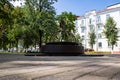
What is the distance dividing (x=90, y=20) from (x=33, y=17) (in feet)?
136

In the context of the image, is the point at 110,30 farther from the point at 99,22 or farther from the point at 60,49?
the point at 60,49

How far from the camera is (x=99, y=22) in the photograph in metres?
80.6

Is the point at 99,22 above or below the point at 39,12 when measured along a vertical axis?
above

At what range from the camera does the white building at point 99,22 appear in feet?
243

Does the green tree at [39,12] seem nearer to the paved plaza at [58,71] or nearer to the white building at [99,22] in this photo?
the white building at [99,22]

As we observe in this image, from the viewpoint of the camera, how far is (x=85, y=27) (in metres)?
87.2

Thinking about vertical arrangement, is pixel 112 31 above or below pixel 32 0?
below

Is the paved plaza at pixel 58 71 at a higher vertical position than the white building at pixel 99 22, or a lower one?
lower

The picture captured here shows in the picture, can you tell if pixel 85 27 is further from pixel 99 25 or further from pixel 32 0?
pixel 32 0

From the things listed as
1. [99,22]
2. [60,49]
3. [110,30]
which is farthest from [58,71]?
[99,22]

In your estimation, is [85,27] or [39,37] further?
[85,27]

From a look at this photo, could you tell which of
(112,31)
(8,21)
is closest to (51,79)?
(8,21)

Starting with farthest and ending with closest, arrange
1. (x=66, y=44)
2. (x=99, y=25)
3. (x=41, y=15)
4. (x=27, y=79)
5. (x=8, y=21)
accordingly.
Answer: (x=99, y=25)
(x=41, y=15)
(x=8, y=21)
(x=66, y=44)
(x=27, y=79)

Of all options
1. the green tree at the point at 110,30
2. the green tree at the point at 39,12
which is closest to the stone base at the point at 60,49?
the green tree at the point at 39,12
